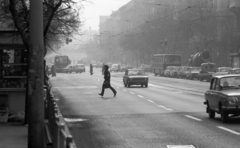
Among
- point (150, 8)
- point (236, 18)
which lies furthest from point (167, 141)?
point (150, 8)

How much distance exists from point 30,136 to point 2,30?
7.53 meters

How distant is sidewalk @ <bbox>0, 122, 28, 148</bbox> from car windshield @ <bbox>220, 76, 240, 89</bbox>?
632 centimetres

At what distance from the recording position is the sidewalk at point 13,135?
38.5 ft

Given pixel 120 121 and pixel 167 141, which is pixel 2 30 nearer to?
pixel 120 121

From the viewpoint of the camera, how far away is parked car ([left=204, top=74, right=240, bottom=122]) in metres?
15.8

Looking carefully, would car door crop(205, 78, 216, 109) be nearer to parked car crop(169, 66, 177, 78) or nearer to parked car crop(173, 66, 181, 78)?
parked car crop(173, 66, 181, 78)

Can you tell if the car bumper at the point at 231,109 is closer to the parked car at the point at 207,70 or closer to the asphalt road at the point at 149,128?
the asphalt road at the point at 149,128

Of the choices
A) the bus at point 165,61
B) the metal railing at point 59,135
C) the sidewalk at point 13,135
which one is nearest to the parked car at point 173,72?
the bus at point 165,61

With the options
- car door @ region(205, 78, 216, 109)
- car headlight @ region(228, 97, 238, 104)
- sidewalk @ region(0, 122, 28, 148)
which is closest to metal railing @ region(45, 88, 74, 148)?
sidewalk @ region(0, 122, 28, 148)

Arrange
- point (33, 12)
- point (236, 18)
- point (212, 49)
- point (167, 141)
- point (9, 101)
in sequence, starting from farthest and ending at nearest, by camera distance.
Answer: point (212, 49) → point (236, 18) → point (9, 101) → point (167, 141) → point (33, 12)

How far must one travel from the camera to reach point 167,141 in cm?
1270

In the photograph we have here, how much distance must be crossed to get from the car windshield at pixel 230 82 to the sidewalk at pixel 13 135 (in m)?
6.32

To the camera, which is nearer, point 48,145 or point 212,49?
point 48,145

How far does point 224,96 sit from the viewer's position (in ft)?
52.9
